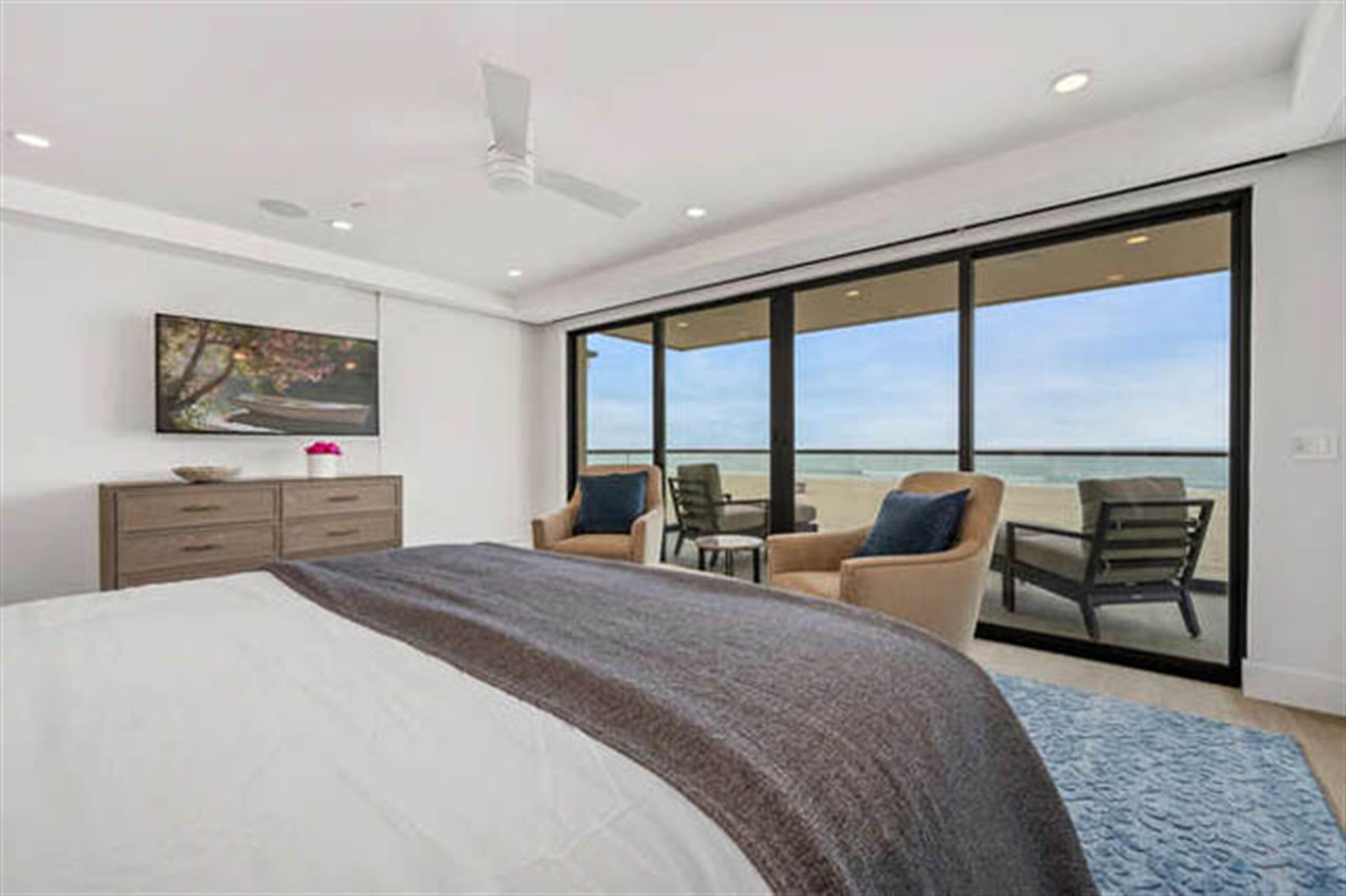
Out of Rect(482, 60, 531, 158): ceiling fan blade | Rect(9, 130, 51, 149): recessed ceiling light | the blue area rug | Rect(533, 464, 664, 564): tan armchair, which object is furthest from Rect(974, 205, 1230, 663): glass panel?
Rect(9, 130, 51, 149): recessed ceiling light

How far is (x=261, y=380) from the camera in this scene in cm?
401

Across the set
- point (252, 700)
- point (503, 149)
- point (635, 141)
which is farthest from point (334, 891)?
point (635, 141)

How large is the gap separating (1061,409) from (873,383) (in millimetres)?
1110

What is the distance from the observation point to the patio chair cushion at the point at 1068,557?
3051 millimetres

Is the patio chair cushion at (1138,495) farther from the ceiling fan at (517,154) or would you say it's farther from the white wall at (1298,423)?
the ceiling fan at (517,154)

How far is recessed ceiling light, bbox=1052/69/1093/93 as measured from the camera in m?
2.24

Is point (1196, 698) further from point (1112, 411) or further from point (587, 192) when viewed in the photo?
point (587, 192)

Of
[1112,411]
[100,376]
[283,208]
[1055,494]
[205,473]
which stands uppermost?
[283,208]

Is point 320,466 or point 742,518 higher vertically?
point 320,466

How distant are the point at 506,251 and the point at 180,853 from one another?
4.09 m

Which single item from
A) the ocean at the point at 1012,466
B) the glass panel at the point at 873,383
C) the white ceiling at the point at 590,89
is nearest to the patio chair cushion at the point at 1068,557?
the ocean at the point at 1012,466

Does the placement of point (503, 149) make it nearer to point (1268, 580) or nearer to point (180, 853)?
point (180, 853)

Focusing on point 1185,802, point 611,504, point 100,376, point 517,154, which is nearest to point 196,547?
point 100,376

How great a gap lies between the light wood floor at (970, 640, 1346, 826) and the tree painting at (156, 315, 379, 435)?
4.41m
